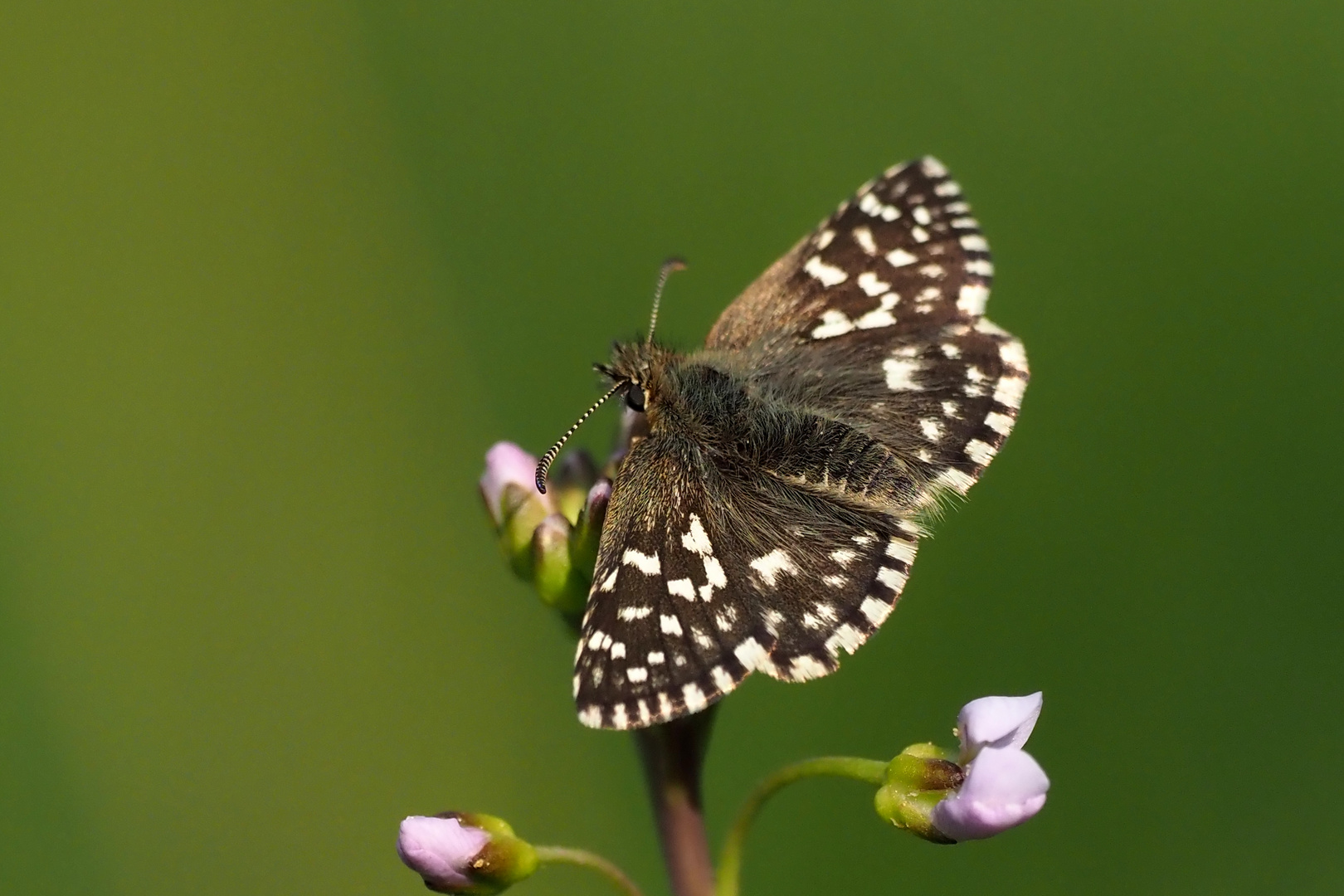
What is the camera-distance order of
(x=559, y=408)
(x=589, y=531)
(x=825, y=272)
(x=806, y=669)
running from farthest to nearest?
(x=559, y=408) → (x=825, y=272) → (x=589, y=531) → (x=806, y=669)

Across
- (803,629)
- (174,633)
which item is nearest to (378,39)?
(174,633)

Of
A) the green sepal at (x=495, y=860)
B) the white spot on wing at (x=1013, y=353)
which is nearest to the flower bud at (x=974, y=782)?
the green sepal at (x=495, y=860)

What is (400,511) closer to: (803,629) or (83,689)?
(83,689)

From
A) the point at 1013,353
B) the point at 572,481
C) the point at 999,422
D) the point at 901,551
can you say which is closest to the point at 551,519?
the point at 572,481

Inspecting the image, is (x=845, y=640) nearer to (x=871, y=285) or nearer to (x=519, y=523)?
(x=519, y=523)

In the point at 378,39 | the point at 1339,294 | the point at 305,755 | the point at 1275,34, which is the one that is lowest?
the point at 305,755

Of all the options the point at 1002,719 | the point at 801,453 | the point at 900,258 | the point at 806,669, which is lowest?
the point at 1002,719

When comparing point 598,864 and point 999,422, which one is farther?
point 999,422
